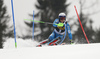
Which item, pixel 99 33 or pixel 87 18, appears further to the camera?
pixel 99 33

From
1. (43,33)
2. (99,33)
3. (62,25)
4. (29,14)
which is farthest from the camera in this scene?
(99,33)

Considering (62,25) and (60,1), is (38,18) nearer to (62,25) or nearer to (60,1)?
(60,1)

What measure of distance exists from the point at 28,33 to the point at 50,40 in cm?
1105

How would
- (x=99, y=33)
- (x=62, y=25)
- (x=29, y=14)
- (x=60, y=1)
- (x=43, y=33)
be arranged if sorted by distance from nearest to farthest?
(x=62, y=25), (x=43, y=33), (x=60, y=1), (x=29, y=14), (x=99, y=33)

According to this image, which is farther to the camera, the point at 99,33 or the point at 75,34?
the point at 99,33

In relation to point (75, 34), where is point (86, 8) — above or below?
above

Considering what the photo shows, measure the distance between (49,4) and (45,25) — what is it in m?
2.23

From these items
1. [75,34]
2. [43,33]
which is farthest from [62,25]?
[75,34]

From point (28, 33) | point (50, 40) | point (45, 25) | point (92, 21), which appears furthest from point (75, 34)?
point (50, 40)

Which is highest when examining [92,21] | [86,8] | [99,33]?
[86,8]

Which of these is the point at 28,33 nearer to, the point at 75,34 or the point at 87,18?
the point at 75,34

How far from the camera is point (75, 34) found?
1602 centimetres

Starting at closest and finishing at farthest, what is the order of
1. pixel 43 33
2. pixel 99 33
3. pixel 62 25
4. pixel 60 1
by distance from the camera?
pixel 62 25 → pixel 43 33 → pixel 60 1 → pixel 99 33

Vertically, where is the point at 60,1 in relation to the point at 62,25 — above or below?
above
